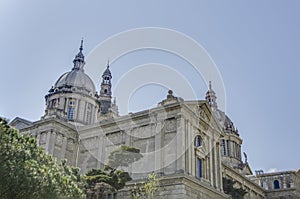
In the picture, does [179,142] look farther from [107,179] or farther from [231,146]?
[231,146]

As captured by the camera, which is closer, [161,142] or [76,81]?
[161,142]

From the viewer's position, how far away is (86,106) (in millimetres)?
51125

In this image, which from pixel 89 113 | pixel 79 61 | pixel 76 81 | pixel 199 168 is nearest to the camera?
pixel 199 168

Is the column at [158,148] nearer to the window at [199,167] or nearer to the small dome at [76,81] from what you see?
the window at [199,167]

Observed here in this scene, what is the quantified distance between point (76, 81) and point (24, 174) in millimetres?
38614

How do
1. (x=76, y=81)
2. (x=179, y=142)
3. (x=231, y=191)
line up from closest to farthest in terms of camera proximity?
1. (x=179, y=142)
2. (x=231, y=191)
3. (x=76, y=81)

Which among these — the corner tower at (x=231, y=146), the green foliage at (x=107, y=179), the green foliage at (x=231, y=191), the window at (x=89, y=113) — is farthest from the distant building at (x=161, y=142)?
the corner tower at (x=231, y=146)

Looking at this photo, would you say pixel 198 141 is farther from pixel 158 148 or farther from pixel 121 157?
pixel 121 157

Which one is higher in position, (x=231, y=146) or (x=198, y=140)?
(x=231, y=146)

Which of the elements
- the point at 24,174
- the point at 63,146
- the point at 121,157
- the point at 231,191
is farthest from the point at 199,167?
the point at 24,174

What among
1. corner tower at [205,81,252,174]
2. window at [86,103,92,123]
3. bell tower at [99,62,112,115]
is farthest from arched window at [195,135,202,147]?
bell tower at [99,62,112,115]

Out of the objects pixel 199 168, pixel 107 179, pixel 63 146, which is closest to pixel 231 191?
pixel 199 168

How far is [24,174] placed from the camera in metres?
15.1


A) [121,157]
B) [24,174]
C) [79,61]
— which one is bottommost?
[24,174]
